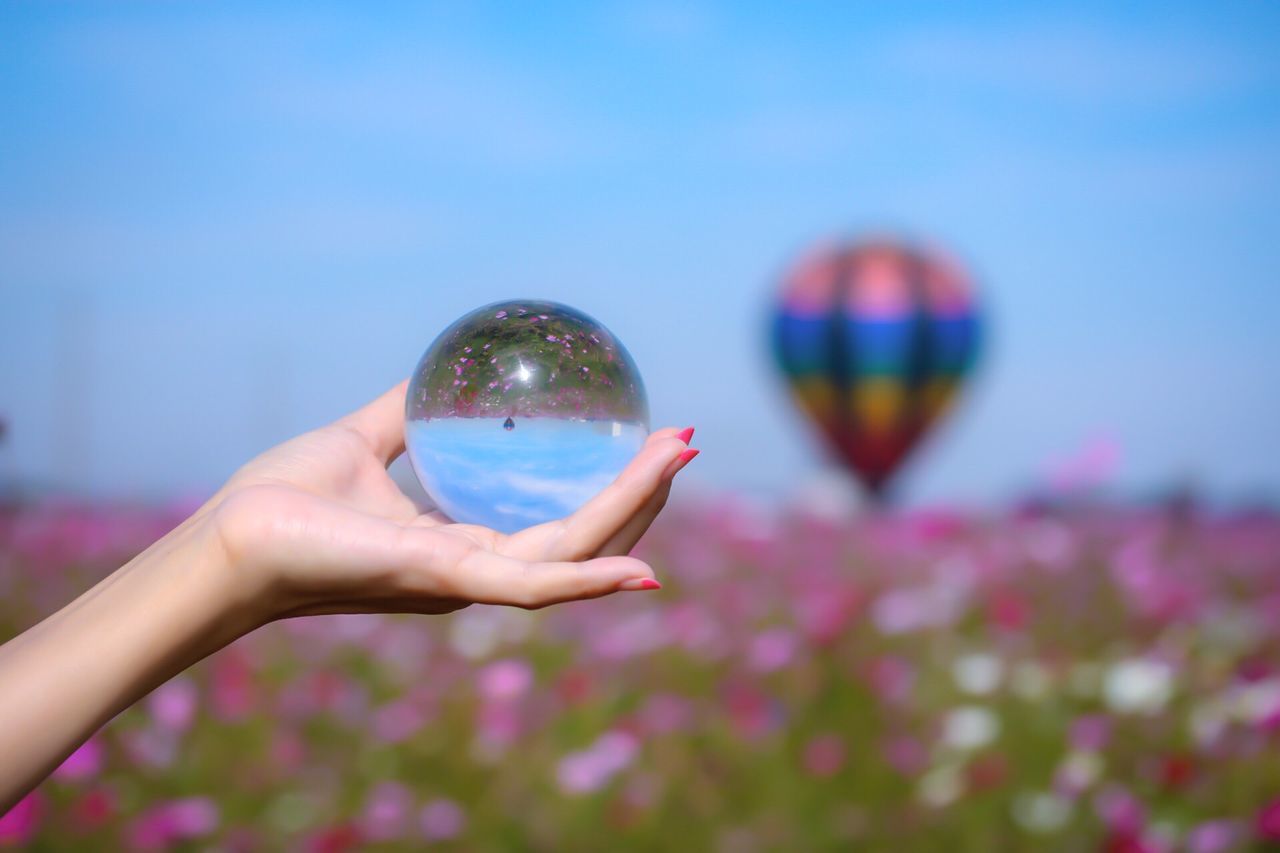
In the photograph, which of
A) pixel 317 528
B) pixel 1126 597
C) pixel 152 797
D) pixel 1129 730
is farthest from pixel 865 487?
pixel 317 528

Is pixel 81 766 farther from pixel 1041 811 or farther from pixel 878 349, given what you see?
pixel 878 349

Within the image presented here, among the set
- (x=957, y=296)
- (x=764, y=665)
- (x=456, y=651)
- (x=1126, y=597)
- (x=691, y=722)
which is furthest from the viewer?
(x=957, y=296)

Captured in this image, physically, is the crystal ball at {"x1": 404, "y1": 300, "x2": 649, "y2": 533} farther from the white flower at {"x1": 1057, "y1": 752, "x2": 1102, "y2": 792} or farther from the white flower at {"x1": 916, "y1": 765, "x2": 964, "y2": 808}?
the white flower at {"x1": 1057, "y1": 752, "x2": 1102, "y2": 792}

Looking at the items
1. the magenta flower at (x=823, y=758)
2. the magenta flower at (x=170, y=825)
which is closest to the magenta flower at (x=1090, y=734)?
the magenta flower at (x=823, y=758)

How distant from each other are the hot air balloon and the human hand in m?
16.0

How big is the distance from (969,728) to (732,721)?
908 mm

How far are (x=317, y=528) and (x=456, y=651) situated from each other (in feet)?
12.1

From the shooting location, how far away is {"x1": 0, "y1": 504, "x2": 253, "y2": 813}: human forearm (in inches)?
65.7

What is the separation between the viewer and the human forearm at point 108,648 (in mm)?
1669

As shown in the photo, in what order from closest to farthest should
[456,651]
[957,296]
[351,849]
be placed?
[351,849] < [456,651] < [957,296]

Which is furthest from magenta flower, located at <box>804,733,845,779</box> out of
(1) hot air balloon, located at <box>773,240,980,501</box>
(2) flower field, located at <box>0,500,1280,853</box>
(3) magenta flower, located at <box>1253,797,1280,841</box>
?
(1) hot air balloon, located at <box>773,240,980,501</box>

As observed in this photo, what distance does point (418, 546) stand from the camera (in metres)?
1.74

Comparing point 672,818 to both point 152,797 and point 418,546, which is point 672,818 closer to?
point 152,797

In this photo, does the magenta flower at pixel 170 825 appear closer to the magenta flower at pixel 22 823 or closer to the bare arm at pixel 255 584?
the magenta flower at pixel 22 823
